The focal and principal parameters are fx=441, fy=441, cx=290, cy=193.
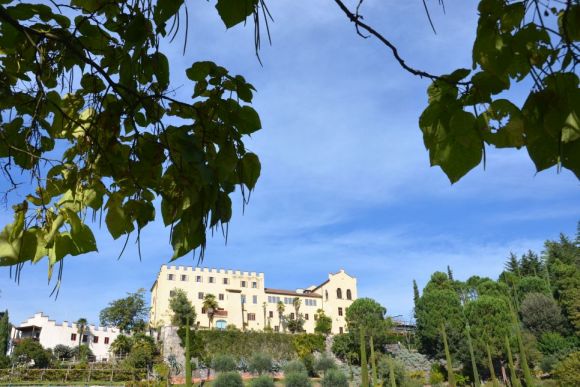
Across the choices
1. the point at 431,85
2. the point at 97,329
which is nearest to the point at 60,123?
the point at 431,85

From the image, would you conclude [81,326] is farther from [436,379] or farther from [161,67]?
[161,67]

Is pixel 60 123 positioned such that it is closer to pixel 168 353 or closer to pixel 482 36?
pixel 482 36

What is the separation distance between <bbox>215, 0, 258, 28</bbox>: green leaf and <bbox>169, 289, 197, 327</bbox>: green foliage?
41.0 metres

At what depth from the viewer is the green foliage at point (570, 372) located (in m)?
21.7

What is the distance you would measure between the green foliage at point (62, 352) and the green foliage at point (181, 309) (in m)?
9.33

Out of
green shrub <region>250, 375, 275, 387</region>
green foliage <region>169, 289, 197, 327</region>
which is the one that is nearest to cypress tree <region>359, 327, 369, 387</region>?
green shrub <region>250, 375, 275, 387</region>

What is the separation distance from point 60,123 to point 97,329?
1890 inches

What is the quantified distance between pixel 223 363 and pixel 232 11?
3477 centimetres

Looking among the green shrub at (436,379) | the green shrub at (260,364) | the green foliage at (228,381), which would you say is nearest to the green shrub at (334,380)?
the green shrub at (260,364)

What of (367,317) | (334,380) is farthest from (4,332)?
(367,317)

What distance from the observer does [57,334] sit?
41.2m

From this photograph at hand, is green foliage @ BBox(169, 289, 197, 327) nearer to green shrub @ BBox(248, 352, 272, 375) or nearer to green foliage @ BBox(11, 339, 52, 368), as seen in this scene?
green shrub @ BBox(248, 352, 272, 375)

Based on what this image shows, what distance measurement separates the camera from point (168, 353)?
3622cm

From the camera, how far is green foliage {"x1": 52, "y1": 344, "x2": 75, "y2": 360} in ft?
126
